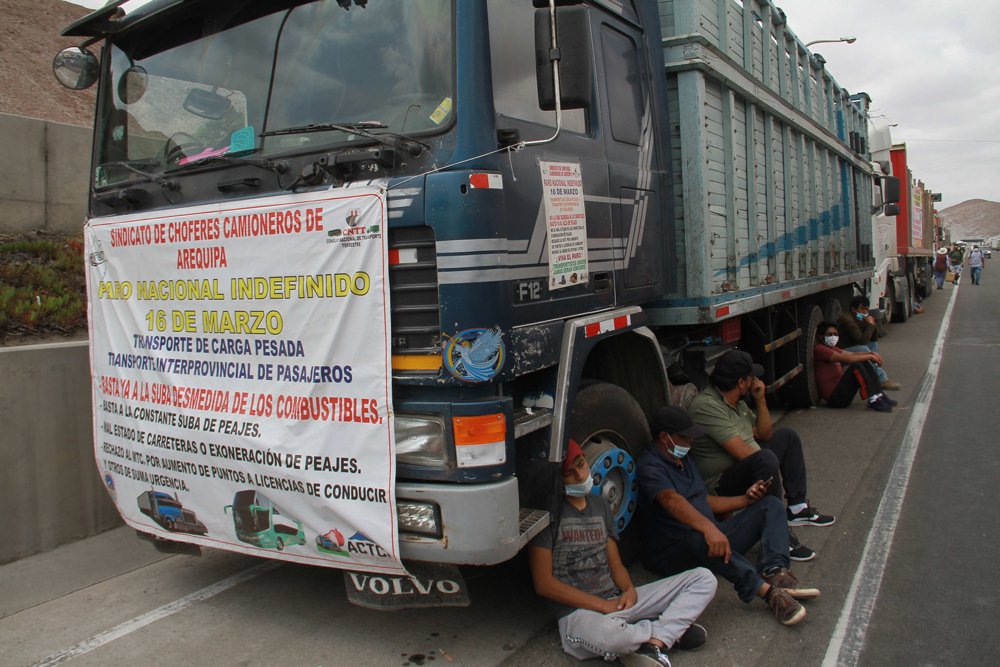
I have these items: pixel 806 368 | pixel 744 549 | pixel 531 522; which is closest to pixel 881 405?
pixel 806 368

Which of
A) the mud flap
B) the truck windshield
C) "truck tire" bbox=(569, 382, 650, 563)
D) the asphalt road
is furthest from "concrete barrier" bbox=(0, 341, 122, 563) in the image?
"truck tire" bbox=(569, 382, 650, 563)

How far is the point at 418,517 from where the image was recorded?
114 inches

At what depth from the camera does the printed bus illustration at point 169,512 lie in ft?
11.2

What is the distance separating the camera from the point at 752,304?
18.3 ft

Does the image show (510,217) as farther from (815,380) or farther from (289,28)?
(815,380)

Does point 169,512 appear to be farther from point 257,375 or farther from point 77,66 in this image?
point 77,66

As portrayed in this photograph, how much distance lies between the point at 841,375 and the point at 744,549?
15.7 ft

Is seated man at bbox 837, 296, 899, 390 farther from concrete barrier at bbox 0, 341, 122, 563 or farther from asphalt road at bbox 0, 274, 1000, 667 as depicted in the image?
concrete barrier at bbox 0, 341, 122, 563

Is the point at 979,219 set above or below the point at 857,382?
above

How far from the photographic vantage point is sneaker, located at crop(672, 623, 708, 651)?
327 cm

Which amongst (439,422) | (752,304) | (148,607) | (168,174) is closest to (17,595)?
(148,607)

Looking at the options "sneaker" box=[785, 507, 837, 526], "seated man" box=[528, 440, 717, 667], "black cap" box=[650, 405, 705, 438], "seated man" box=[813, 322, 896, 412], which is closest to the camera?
"seated man" box=[528, 440, 717, 667]

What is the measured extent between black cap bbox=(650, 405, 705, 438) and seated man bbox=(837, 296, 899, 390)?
5.54m

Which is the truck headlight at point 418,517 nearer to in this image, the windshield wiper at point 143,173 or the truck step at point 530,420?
the truck step at point 530,420
